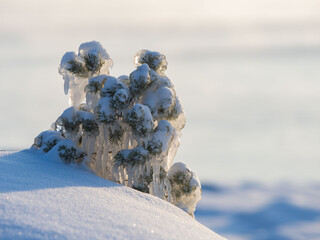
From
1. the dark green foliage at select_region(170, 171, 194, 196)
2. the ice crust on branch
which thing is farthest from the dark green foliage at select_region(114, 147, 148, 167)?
the dark green foliage at select_region(170, 171, 194, 196)

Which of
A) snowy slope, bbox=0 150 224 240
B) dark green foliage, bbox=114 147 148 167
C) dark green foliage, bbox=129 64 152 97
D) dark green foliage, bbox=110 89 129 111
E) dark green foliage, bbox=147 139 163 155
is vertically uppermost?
dark green foliage, bbox=129 64 152 97

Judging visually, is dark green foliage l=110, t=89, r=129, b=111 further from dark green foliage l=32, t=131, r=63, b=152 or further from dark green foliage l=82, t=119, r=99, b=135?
dark green foliage l=32, t=131, r=63, b=152

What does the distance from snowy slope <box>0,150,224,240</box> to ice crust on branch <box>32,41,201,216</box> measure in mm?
413

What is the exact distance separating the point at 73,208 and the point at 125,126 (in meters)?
2.54

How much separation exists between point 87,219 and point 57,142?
3155mm

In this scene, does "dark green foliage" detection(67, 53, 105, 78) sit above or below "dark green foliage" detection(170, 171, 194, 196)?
above

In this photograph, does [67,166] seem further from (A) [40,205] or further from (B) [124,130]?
(A) [40,205]

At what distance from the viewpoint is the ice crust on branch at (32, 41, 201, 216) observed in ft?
28.9

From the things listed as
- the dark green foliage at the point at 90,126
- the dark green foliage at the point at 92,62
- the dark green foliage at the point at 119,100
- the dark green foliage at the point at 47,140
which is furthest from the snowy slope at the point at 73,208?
the dark green foliage at the point at 92,62

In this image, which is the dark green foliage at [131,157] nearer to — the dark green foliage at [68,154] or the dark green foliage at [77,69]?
the dark green foliage at [68,154]

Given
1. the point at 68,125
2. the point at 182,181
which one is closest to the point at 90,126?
the point at 68,125

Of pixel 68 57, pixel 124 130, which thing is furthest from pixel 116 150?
pixel 68 57

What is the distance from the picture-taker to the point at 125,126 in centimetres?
907

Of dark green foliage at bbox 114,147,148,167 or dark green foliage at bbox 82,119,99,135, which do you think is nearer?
dark green foliage at bbox 114,147,148,167
